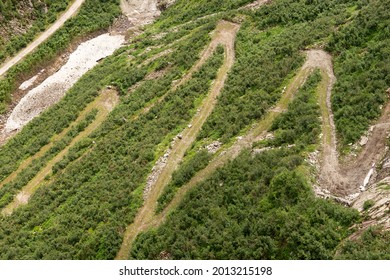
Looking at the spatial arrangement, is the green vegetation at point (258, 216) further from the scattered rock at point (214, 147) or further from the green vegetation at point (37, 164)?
the green vegetation at point (37, 164)

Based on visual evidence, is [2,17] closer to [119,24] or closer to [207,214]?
[119,24]

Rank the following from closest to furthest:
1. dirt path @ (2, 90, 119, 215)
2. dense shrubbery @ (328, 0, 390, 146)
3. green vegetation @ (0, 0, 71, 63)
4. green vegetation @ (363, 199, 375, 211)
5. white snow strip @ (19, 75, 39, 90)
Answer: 1. green vegetation @ (363, 199, 375, 211)
2. dense shrubbery @ (328, 0, 390, 146)
3. dirt path @ (2, 90, 119, 215)
4. white snow strip @ (19, 75, 39, 90)
5. green vegetation @ (0, 0, 71, 63)

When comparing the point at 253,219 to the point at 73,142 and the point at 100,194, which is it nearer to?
the point at 100,194

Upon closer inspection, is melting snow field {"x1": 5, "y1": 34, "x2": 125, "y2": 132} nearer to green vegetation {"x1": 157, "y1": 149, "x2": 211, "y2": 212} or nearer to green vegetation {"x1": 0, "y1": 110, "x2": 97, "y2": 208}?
green vegetation {"x1": 0, "y1": 110, "x2": 97, "y2": 208}

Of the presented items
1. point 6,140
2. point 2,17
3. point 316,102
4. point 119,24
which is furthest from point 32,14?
point 316,102

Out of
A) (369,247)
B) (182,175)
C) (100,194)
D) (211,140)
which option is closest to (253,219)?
(369,247)

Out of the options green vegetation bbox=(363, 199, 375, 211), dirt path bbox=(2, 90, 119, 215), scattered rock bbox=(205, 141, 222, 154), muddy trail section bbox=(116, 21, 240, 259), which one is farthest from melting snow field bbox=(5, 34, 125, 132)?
green vegetation bbox=(363, 199, 375, 211)

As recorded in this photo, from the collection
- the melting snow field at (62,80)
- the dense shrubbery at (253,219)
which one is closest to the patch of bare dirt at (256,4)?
the melting snow field at (62,80)
